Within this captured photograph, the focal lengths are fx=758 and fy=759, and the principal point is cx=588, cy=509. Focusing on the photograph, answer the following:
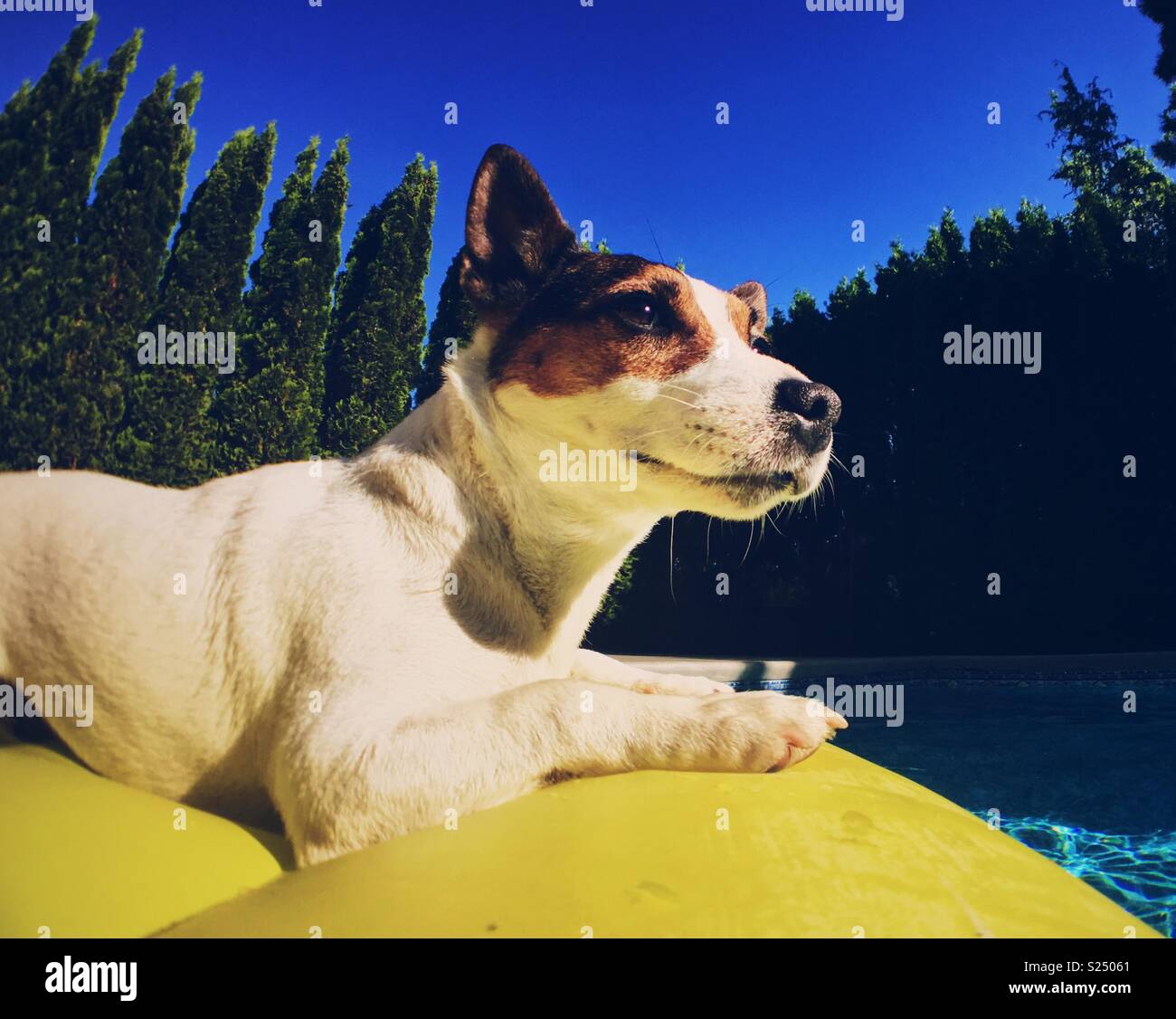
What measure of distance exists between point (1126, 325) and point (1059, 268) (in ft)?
→ 3.33

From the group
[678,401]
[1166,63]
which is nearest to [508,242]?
[678,401]

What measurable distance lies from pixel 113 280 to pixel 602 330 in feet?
28.5

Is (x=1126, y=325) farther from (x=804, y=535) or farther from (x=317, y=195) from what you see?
(x=317, y=195)

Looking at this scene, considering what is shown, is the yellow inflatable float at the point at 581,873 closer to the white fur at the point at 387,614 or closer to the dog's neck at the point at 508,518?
the white fur at the point at 387,614

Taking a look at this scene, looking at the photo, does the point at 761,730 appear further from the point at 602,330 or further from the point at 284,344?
the point at 284,344

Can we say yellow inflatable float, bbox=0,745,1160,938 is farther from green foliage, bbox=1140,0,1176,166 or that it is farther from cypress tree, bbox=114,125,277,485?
green foliage, bbox=1140,0,1176,166

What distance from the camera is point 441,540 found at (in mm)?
1794

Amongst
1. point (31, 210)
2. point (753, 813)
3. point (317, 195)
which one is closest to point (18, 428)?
point (31, 210)

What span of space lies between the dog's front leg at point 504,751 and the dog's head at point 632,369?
53cm

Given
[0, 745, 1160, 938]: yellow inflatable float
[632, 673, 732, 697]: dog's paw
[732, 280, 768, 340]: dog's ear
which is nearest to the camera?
[0, 745, 1160, 938]: yellow inflatable float

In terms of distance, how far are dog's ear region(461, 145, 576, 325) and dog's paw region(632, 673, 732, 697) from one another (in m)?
1.17

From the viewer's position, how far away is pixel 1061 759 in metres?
5.76

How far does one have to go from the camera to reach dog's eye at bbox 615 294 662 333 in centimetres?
199

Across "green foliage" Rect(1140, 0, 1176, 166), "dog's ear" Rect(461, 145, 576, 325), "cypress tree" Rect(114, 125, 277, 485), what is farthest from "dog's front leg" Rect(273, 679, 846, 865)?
"green foliage" Rect(1140, 0, 1176, 166)
